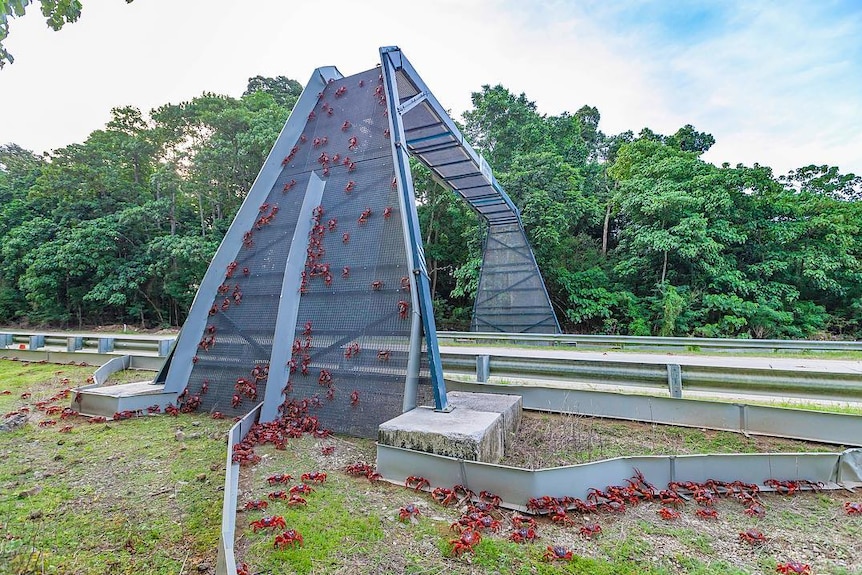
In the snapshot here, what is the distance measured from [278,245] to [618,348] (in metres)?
7.77

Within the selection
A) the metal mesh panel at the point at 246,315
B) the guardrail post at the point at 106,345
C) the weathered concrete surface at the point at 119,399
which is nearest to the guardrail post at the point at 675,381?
the metal mesh panel at the point at 246,315

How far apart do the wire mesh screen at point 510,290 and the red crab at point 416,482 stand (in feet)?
36.3

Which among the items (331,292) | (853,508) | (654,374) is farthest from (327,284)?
(853,508)

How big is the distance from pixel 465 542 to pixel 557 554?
46cm

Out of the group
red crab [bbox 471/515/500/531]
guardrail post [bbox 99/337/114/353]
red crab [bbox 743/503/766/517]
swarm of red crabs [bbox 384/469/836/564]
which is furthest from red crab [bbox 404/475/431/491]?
guardrail post [bbox 99/337/114/353]

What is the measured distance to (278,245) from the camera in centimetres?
510

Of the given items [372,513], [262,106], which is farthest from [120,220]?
[372,513]

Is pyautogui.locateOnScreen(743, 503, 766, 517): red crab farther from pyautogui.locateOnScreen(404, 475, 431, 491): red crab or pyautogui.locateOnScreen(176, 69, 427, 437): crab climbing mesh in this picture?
pyautogui.locateOnScreen(176, 69, 427, 437): crab climbing mesh

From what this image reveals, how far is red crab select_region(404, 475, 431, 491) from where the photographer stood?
9.02 ft

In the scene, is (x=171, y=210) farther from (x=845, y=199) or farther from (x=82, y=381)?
(x=845, y=199)

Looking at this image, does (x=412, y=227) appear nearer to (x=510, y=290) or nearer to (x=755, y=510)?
(x=755, y=510)

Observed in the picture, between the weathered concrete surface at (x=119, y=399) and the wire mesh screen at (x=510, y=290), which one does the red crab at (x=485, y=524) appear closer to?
the weathered concrete surface at (x=119, y=399)

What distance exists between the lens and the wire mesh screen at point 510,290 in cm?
1346

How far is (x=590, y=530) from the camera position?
7.23ft
